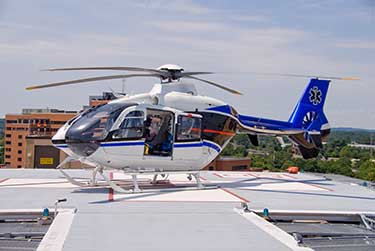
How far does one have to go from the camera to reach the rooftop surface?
7.85 meters

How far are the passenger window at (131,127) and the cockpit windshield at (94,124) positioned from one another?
0.86 feet

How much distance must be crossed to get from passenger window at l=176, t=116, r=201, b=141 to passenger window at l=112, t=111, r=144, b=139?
112 centimetres

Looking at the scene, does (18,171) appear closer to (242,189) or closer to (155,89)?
(155,89)

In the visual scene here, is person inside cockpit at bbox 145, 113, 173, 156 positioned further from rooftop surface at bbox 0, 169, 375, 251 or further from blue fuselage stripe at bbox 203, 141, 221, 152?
blue fuselage stripe at bbox 203, 141, 221, 152

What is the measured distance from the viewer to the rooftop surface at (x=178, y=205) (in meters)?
7.85

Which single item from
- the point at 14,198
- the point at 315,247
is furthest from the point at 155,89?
the point at 315,247

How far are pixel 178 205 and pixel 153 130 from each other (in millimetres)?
3272

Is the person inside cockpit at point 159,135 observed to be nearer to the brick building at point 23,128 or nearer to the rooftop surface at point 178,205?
the rooftop surface at point 178,205

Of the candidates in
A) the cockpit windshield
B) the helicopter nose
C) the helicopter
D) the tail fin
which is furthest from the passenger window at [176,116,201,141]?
the tail fin

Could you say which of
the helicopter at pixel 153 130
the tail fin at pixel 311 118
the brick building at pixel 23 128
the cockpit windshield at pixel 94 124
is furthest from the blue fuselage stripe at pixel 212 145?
the brick building at pixel 23 128

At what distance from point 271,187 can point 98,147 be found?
219 inches

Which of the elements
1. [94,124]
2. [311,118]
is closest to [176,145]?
[94,124]

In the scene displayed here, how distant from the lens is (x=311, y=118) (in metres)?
18.6

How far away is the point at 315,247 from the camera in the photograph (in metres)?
8.04
